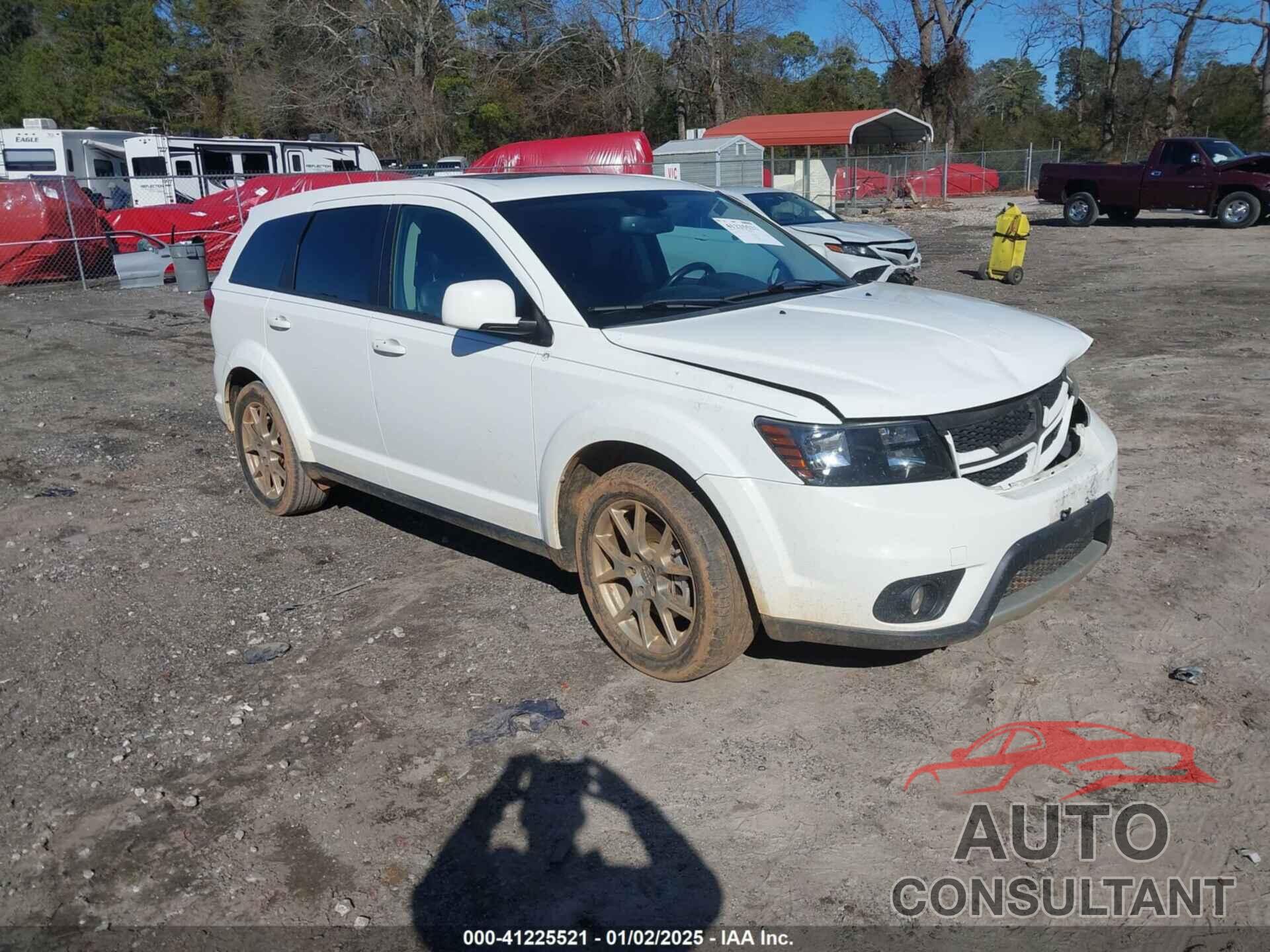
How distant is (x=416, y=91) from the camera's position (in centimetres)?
4547

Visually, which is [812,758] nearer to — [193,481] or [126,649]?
[126,649]

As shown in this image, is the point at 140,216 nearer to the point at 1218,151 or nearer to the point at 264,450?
the point at 264,450

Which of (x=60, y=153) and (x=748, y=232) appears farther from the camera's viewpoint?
(x=60, y=153)

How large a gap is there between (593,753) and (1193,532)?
344cm

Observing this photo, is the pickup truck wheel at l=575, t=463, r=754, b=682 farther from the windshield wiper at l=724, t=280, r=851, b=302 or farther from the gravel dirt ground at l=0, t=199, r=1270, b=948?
the windshield wiper at l=724, t=280, r=851, b=302

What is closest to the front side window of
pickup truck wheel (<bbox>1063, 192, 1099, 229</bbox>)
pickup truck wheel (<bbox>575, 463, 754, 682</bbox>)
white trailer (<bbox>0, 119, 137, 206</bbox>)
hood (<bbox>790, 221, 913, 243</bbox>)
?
white trailer (<bbox>0, 119, 137, 206</bbox>)

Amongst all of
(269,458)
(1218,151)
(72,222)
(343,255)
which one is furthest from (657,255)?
(1218,151)

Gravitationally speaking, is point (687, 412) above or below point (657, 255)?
below

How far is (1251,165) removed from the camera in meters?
22.5

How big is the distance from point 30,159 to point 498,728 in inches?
1142

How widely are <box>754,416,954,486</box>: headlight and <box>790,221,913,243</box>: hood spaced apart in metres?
11.0

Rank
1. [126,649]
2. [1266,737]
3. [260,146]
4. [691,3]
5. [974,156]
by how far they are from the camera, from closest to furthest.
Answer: [1266,737]
[126,649]
[260,146]
[974,156]
[691,3]

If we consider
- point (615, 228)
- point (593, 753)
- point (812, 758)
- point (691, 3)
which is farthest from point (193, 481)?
point (691, 3)

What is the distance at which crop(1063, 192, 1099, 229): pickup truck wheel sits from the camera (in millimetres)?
24672
